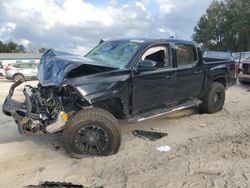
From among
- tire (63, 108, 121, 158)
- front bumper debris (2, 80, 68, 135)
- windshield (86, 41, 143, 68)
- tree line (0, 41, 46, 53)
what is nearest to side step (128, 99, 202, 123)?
tire (63, 108, 121, 158)

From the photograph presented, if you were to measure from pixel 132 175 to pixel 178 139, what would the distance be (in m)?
1.86

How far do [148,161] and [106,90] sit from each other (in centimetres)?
133

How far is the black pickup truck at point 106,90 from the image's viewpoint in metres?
5.14

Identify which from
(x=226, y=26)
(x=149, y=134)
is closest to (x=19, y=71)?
(x=149, y=134)

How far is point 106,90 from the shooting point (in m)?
5.42

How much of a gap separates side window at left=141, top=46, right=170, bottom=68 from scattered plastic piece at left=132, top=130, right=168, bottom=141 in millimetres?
1338

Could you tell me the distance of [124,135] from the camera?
21.3 feet

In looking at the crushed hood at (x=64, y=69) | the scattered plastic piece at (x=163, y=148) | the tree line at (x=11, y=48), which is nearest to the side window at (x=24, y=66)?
the crushed hood at (x=64, y=69)

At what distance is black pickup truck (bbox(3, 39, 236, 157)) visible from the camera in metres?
5.14

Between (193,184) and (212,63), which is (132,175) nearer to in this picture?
(193,184)

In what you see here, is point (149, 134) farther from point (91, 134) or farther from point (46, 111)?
point (46, 111)

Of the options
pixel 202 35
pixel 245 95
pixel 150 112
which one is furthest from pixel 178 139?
pixel 202 35

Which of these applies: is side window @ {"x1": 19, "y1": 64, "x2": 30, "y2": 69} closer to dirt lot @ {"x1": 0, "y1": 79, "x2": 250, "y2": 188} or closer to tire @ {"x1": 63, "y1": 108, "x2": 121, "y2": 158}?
dirt lot @ {"x1": 0, "y1": 79, "x2": 250, "y2": 188}

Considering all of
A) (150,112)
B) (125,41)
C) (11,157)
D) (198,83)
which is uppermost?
(125,41)
